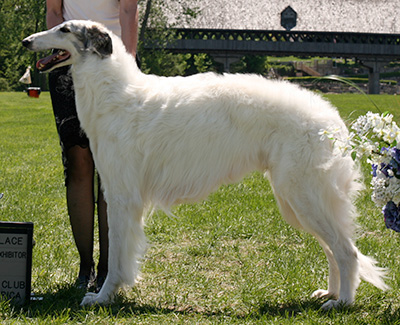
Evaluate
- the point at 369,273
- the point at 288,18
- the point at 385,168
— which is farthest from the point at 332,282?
the point at 288,18

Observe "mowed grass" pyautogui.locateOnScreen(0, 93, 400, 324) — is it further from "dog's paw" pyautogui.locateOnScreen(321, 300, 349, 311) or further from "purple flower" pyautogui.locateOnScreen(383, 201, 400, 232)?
"purple flower" pyautogui.locateOnScreen(383, 201, 400, 232)

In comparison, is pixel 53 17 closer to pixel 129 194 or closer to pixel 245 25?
pixel 129 194

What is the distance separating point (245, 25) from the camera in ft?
162

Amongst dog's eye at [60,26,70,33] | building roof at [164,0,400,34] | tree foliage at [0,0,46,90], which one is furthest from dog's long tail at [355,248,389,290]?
building roof at [164,0,400,34]

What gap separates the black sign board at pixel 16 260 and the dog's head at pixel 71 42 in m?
1.01

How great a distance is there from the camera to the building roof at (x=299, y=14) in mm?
49281

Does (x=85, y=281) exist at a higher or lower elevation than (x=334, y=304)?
lower

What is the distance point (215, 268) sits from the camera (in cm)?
478

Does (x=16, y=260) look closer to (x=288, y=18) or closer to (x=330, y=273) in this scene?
(x=330, y=273)

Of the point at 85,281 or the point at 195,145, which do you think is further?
the point at 85,281

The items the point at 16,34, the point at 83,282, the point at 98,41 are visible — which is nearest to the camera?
the point at 98,41

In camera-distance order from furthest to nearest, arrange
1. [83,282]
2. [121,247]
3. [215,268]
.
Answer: [215,268] < [83,282] < [121,247]

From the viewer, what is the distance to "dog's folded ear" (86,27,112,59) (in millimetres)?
3826

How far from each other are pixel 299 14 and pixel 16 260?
5062cm
